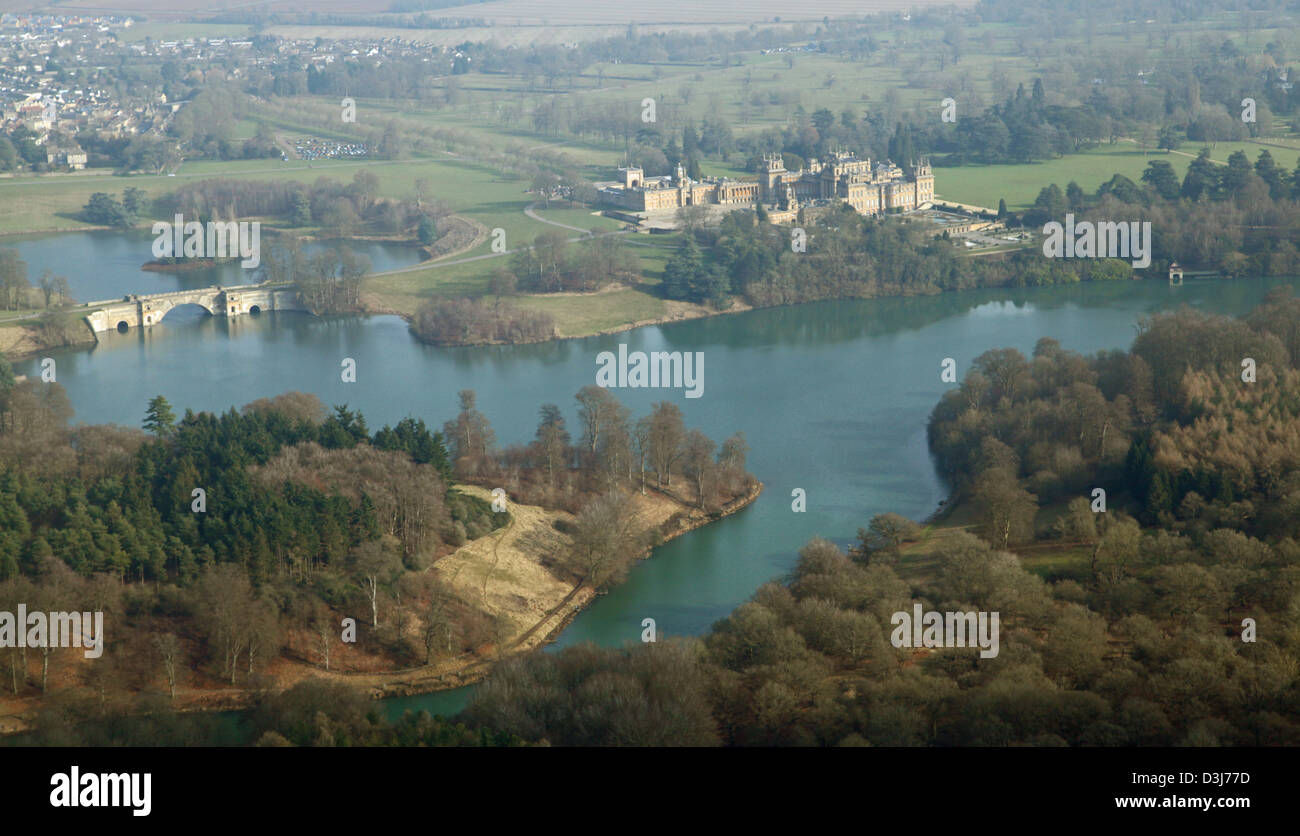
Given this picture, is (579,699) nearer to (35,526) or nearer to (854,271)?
(35,526)

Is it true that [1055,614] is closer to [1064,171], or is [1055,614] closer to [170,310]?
[170,310]

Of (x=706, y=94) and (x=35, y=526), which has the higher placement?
(x=706, y=94)

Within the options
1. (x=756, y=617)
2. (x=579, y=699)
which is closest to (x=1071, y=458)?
(x=756, y=617)

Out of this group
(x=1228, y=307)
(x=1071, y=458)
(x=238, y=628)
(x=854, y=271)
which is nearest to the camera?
(x=238, y=628)

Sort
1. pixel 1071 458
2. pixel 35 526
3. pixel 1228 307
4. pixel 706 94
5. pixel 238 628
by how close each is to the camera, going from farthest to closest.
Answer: pixel 706 94, pixel 1228 307, pixel 1071 458, pixel 35 526, pixel 238 628

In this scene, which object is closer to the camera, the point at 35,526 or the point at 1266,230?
the point at 35,526
